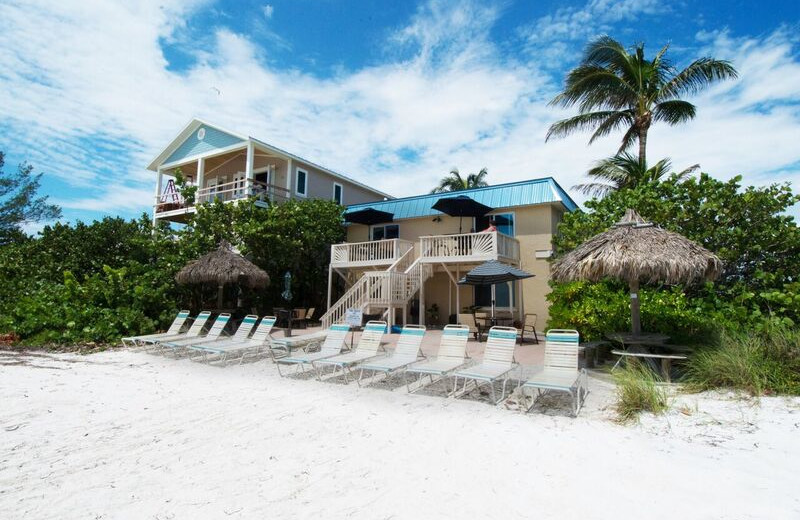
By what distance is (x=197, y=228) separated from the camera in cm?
1620

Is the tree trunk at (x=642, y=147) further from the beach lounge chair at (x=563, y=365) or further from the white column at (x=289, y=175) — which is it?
the white column at (x=289, y=175)

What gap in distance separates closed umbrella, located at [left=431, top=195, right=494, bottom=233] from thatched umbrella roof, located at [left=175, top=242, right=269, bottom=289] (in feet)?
21.4

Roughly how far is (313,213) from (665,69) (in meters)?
14.3

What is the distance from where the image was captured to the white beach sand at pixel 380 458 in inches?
132

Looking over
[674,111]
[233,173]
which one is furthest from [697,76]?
[233,173]

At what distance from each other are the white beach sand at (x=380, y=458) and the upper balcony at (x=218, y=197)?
42.3 feet

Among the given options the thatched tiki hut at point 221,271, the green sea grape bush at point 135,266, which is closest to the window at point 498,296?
the green sea grape bush at point 135,266

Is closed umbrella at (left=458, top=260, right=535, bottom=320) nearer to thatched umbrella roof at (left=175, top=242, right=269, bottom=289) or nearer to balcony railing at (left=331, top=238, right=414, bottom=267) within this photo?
balcony railing at (left=331, top=238, right=414, bottom=267)

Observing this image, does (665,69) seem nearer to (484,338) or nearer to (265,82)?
(484,338)

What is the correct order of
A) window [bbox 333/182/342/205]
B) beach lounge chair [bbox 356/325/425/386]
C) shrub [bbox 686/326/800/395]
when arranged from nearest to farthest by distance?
shrub [bbox 686/326/800/395] < beach lounge chair [bbox 356/325/425/386] < window [bbox 333/182/342/205]

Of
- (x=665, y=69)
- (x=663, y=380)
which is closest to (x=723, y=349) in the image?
(x=663, y=380)


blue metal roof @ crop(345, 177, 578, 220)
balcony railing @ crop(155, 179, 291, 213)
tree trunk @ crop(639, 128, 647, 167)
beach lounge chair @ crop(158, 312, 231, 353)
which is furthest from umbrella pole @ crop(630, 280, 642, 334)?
balcony railing @ crop(155, 179, 291, 213)

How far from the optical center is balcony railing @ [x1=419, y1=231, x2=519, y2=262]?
14.3 meters

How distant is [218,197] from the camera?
18.9 m
